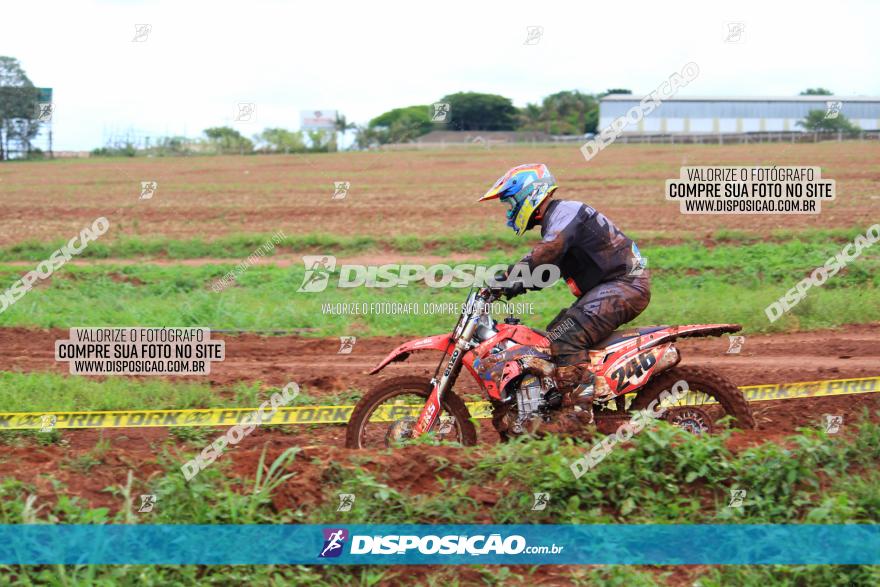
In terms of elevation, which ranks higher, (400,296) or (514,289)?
(514,289)

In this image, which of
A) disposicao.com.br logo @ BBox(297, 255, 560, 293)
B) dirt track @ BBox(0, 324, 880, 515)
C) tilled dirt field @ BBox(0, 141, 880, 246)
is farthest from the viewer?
tilled dirt field @ BBox(0, 141, 880, 246)

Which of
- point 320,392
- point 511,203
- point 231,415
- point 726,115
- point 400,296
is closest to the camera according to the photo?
point 511,203

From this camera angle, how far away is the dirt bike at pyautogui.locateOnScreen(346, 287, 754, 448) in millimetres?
6492

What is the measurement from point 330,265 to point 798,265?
796cm

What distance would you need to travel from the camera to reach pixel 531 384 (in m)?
6.52

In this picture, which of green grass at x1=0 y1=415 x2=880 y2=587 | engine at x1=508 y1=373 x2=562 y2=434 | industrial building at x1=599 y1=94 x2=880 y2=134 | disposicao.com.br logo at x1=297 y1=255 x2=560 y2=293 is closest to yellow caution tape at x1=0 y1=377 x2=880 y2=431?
engine at x1=508 y1=373 x2=562 y2=434

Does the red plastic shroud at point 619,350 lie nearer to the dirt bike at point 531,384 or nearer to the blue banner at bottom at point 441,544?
the dirt bike at point 531,384

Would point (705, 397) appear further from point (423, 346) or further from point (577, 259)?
point (423, 346)

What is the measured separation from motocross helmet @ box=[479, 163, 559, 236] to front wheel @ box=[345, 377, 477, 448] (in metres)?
1.31

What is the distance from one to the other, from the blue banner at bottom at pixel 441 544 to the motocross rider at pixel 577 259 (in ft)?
5.46

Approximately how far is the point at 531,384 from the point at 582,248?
1035 millimetres

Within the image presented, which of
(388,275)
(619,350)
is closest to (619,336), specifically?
(619,350)

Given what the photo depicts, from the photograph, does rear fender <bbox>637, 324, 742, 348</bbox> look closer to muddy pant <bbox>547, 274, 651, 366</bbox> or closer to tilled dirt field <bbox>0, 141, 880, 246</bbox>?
muddy pant <bbox>547, 274, 651, 366</bbox>

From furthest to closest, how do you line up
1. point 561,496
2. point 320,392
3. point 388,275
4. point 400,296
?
point 388,275, point 400,296, point 320,392, point 561,496
